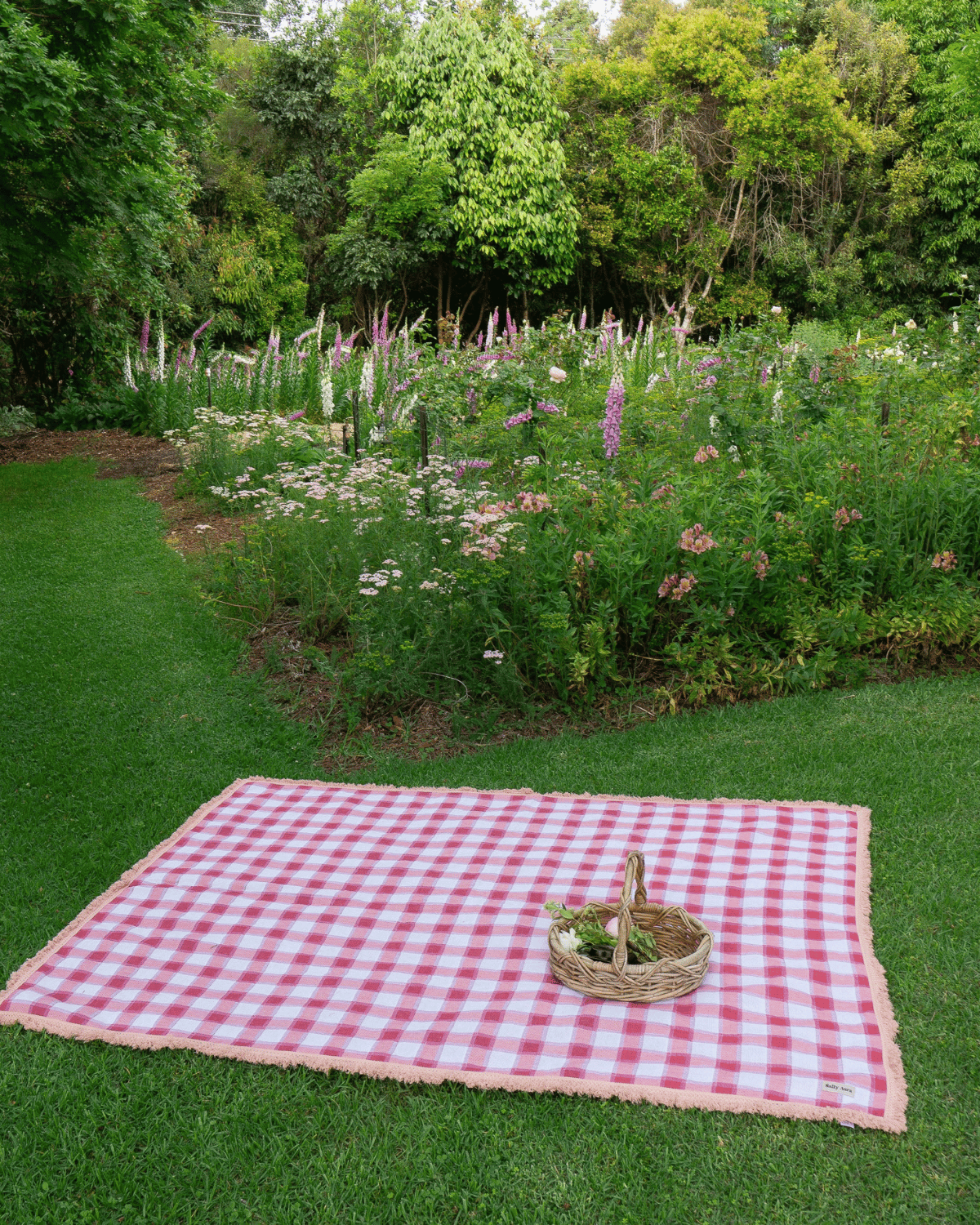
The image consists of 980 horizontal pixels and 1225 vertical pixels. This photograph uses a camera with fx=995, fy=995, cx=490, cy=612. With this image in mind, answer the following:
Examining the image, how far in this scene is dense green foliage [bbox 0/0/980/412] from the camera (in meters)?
15.0

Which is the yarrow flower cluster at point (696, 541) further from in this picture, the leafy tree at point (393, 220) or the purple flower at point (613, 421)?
the leafy tree at point (393, 220)

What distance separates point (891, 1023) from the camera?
2273 mm

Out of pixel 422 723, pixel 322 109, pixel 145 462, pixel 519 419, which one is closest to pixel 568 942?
pixel 422 723

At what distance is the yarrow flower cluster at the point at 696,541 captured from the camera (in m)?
3.91

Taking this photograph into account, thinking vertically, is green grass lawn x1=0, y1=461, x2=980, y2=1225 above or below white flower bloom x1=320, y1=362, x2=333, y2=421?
below

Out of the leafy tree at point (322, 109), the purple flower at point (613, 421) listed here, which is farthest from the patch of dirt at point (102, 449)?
the leafy tree at point (322, 109)

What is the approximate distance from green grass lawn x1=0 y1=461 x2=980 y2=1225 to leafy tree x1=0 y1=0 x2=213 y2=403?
219cm

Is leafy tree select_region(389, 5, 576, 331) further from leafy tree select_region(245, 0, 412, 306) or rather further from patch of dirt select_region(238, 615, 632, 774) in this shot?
patch of dirt select_region(238, 615, 632, 774)

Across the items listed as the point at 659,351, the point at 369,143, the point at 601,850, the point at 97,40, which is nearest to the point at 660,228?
the point at 369,143

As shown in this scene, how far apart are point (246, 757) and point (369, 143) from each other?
48.3 ft

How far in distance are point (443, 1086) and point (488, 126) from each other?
15167 millimetres

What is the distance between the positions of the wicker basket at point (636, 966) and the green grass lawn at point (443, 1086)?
28cm

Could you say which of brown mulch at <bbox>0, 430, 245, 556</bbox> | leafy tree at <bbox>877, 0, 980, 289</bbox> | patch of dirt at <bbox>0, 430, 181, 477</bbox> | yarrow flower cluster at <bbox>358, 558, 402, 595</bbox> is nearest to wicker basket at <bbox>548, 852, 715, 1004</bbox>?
yarrow flower cluster at <bbox>358, 558, 402, 595</bbox>

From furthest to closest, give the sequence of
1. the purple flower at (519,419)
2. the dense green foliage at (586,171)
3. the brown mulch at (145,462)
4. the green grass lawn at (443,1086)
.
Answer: the dense green foliage at (586,171)
the brown mulch at (145,462)
the purple flower at (519,419)
the green grass lawn at (443,1086)
